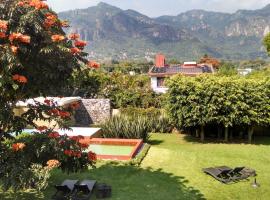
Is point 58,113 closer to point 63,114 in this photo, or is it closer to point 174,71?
point 63,114

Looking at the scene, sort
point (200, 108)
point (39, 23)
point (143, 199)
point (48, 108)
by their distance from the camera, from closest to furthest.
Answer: point (39, 23)
point (48, 108)
point (143, 199)
point (200, 108)

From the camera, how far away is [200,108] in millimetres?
19703

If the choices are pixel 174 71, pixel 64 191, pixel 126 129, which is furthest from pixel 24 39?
pixel 174 71

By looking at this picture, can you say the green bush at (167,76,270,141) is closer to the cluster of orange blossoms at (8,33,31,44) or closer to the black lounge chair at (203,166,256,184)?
the black lounge chair at (203,166,256,184)

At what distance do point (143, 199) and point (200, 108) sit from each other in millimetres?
9328

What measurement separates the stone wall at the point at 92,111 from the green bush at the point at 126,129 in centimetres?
694

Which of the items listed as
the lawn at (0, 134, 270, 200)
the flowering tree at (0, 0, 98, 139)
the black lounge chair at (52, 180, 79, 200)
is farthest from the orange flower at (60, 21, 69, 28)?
the lawn at (0, 134, 270, 200)

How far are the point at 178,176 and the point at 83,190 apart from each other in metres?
4.01

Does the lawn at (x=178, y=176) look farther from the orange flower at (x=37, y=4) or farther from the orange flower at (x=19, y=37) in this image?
the orange flower at (x=37, y=4)

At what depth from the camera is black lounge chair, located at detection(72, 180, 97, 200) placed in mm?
10830

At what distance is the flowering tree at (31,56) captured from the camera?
7.18 meters

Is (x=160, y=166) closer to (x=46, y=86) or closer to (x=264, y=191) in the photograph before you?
(x=264, y=191)

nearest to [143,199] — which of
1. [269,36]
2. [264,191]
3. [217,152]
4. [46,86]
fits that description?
[264,191]

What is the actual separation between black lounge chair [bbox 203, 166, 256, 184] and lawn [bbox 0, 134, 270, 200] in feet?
0.78
